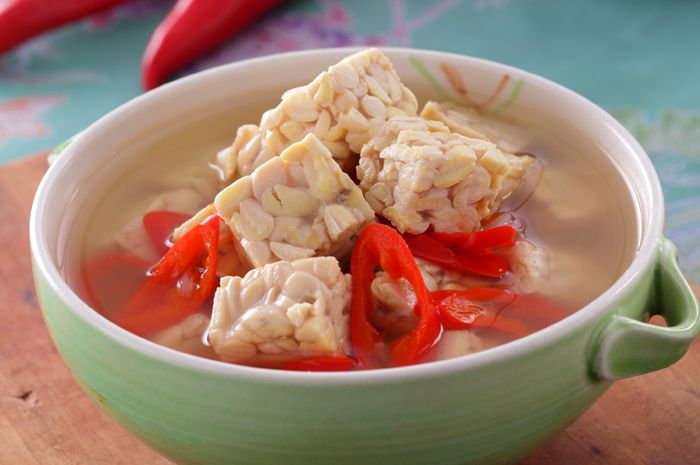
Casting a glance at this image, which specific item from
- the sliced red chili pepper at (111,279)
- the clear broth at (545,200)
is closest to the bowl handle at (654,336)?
the clear broth at (545,200)

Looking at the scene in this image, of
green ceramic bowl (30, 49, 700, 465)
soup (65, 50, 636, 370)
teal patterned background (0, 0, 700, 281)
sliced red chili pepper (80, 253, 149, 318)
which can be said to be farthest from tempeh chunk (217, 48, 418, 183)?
teal patterned background (0, 0, 700, 281)

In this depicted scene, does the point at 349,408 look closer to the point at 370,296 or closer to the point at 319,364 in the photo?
the point at 319,364

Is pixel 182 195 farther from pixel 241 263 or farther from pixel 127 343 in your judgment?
pixel 127 343

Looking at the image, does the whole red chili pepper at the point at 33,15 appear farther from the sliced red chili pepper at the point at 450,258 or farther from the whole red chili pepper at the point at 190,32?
the sliced red chili pepper at the point at 450,258

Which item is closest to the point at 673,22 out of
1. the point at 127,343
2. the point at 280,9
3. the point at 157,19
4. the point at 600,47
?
the point at 600,47

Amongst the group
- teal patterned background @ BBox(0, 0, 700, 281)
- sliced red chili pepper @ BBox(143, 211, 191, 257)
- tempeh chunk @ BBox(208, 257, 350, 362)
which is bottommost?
teal patterned background @ BBox(0, 0, 700, 281)

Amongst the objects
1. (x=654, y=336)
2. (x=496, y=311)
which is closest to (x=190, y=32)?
(x=496, y=311)

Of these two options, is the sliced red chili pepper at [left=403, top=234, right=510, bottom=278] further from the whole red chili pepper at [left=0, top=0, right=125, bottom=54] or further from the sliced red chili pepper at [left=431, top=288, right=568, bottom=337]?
the whole red chili pepper at [left=0, top=0, right=125, bottom=54]
